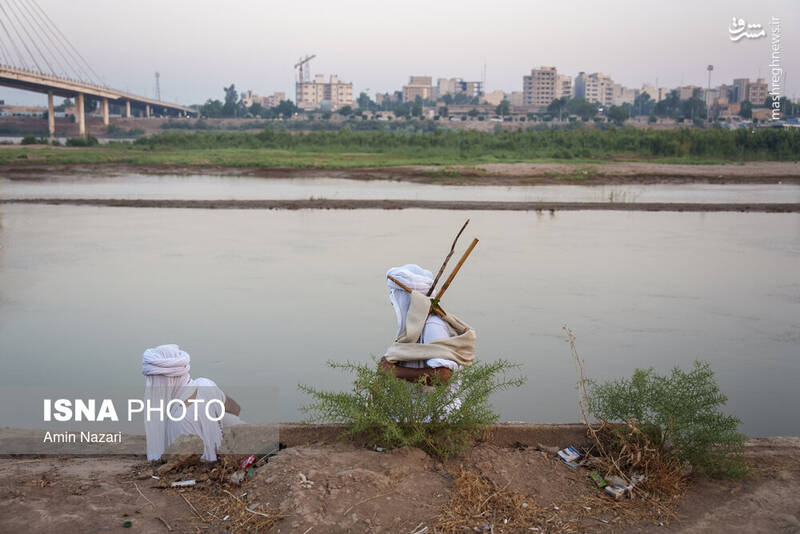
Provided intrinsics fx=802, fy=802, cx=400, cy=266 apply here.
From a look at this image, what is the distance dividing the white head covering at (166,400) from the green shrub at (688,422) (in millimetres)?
2098

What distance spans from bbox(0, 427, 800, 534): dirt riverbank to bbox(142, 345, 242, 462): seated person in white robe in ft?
0.68

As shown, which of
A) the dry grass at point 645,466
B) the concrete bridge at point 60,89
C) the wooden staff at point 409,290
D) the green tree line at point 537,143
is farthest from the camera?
the concrete bridge at point 60,89

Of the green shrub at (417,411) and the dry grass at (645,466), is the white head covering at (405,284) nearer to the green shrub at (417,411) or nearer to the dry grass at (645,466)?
the green shrub at (417,411)

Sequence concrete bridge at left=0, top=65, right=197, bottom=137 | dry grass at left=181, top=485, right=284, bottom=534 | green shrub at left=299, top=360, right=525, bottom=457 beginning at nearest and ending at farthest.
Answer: dry grass at left=181, top=485, right=284, bottom=534 → green shrub at left=299, top=360, right=525, bottom=457 → concrete bridge at left=0, top=65, right=197, bottom=137

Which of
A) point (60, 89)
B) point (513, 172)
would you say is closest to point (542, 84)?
point (60, 89)

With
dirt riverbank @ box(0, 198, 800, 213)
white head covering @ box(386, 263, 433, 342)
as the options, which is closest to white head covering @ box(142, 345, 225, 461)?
white head covering @ box(386, 263, 433, 342)

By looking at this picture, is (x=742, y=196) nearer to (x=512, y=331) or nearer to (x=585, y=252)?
(x=585, y=252)

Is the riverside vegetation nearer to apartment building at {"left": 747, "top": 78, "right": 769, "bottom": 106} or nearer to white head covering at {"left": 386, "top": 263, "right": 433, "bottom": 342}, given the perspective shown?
white head covering at {"left": 386, "top": 263, "right": 433, "bottom": 342}

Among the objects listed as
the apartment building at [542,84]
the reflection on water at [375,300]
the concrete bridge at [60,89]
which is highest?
the apartment building at [542,84]

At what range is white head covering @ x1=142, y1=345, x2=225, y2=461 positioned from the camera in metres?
4.22

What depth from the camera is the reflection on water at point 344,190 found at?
72.8 feet

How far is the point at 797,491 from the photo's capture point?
382 centimetres

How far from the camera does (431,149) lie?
4262 centimetres

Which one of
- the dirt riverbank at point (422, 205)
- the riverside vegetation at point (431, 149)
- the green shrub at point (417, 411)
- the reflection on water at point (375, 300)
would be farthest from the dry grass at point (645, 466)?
the riverside vegetation at point (431, 149)
